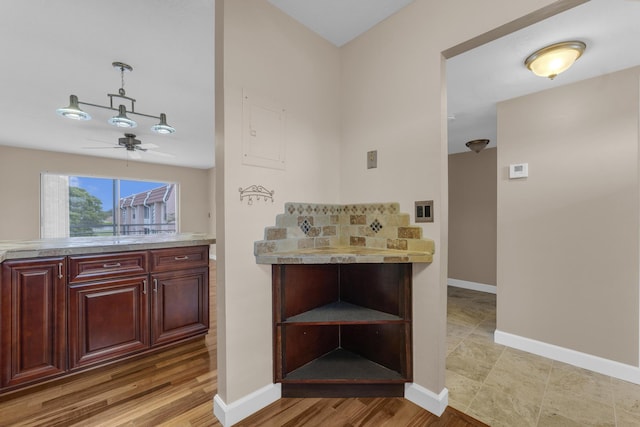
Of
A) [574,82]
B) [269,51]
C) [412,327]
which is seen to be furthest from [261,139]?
[574,82]

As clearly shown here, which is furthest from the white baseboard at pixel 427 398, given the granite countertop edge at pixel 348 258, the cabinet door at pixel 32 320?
the cabinet door at pixel 32 320

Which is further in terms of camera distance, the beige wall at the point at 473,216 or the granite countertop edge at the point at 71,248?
the beige wall at the point at 473,216

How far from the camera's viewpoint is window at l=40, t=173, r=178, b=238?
5320mm

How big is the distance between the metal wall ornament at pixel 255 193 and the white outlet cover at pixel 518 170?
7.40 ft

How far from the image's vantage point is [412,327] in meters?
1.68

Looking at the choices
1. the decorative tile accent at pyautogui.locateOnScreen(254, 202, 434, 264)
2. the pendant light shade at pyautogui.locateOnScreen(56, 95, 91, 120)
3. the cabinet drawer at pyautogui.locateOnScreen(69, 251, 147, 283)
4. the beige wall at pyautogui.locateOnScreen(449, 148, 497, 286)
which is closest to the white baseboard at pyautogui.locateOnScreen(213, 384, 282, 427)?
the decorative tile accent at pyautogui.locateOnScreen(254, 202, 434, 264)

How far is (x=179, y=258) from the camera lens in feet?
7.87

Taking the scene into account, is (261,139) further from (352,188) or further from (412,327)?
(412,327)

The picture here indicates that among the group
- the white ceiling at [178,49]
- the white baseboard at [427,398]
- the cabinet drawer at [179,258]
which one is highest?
the white ceiling at [178,49]

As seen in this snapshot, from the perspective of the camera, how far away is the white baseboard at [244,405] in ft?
4.88

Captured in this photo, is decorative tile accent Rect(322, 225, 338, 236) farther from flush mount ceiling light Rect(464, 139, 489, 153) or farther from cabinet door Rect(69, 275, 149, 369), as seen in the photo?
flush mount ceiling light Rect(464, 139, 489, 153)

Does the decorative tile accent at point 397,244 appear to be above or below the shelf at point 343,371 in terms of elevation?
above

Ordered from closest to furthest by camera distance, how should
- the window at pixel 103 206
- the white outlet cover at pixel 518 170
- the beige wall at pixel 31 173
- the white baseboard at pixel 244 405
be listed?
the white baseboard at pixel 244 405 → the white outlet cover at pixel 518 170 → the beige wall at pixel 31 173 → the window at pixel 103 206

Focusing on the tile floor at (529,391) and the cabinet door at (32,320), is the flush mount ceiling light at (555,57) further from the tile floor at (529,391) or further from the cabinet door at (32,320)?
the cabinet door at (32,320)
